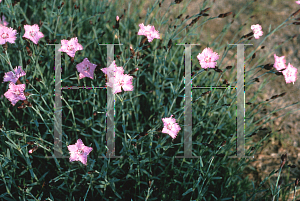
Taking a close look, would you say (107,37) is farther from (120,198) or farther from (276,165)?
(276,165)

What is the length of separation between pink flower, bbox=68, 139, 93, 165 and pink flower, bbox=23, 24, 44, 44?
30.0 inches

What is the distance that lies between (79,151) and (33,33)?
2.89 ft

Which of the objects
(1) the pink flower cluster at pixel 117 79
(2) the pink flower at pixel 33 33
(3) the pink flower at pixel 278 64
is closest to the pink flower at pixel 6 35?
(2) the pink flower at pixel 33 33

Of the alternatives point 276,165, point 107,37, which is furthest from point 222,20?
point 276,165

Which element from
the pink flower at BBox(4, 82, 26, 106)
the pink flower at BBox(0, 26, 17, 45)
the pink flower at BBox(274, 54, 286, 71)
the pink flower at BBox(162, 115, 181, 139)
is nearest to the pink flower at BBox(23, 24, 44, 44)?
the pink flower at BBox(0, 26, 17, 45)

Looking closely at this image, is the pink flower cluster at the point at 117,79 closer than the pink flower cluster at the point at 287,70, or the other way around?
the pink flower cluster at the point at 117,79

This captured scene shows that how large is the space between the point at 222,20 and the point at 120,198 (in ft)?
9.51

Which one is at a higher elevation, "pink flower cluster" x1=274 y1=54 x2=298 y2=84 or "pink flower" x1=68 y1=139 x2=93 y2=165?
"pink flower cluster" x1=274 y1=54 x2=298 y2=84

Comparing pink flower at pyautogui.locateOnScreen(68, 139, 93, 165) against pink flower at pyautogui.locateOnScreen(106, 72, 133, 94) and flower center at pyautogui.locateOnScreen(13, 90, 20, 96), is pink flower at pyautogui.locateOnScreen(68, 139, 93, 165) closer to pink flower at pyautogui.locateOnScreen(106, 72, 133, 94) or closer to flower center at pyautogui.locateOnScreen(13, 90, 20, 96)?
pink flower at pyautogui.locateOnScreen(106, 72, 133, 94)

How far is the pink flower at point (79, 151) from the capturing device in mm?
1706

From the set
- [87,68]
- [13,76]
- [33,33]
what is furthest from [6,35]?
[87,68]

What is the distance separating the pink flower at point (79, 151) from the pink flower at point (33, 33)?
0.76 m

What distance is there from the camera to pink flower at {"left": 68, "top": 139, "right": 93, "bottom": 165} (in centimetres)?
171

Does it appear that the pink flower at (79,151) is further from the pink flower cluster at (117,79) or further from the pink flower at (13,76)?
the pink flower at (13,76)
